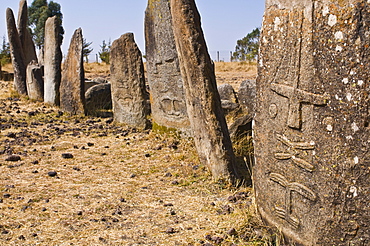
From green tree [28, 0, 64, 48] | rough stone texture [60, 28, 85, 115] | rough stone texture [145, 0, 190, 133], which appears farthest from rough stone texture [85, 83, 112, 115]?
green tree [28, 0, 64, 48]

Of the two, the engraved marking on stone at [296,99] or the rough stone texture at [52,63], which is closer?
the engraved marking on stone at [296,99]

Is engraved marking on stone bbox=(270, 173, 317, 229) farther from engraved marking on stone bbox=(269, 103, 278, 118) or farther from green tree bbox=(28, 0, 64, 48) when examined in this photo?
green tree bbox=(28, 0, 64, 48)

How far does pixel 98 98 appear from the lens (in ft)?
34.2

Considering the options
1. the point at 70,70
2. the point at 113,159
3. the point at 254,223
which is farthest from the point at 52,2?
the point at 254,223

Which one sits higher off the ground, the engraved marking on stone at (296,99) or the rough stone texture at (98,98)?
the engraved marking on stone at (296,99)

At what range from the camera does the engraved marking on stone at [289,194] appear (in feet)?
10.4

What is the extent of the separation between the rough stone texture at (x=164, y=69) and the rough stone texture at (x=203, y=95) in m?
1.62

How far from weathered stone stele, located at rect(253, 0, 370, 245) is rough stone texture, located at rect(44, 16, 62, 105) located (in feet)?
26.0

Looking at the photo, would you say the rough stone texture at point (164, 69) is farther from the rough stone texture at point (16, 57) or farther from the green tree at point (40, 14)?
the green tree at point (40, 14)

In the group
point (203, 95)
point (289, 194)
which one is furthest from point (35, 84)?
point (289, 194)

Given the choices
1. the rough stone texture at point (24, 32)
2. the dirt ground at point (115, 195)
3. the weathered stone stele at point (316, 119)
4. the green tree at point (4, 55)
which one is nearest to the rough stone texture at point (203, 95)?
the dirt ground at point (115, 195)

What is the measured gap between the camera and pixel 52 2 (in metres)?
48.7

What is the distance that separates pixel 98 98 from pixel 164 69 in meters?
3.75

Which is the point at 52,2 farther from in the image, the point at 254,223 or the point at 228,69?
the point at 254,223
